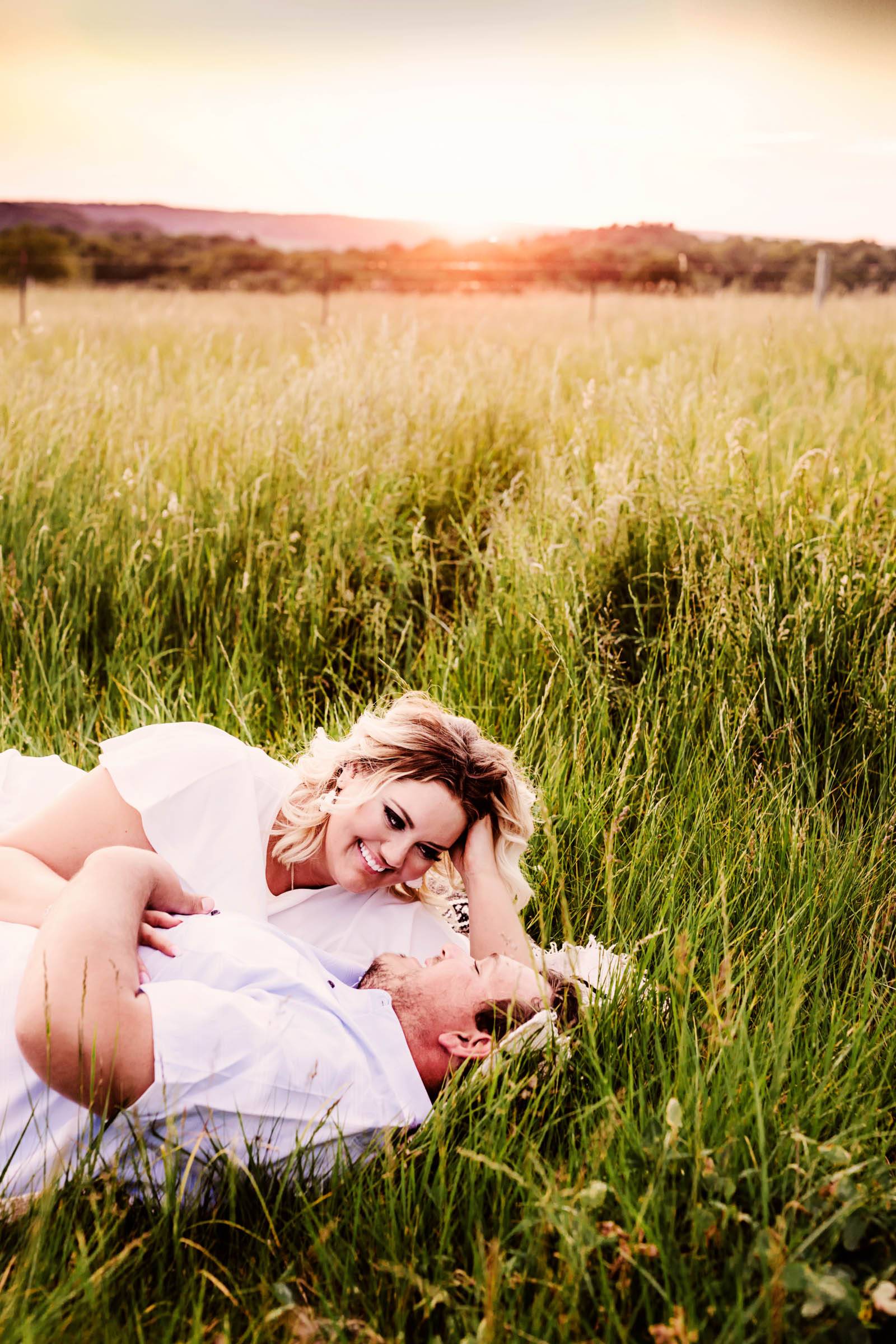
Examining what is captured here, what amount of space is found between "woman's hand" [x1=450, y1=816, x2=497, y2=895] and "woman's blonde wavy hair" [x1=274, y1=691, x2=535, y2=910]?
0.6 inches

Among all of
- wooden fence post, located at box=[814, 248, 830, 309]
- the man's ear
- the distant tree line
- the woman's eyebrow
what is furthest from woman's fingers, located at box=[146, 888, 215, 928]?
wooden fence post, located at box=[814, 248, 830, 309]

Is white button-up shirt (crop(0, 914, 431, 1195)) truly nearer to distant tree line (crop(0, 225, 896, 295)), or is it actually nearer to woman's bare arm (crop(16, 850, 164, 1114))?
woman's bare arm (crop(16, 850, 164, 1114))

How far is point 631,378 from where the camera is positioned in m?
7.34

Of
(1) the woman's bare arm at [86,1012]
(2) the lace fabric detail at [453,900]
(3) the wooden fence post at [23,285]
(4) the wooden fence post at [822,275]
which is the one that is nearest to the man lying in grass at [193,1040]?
(1) the woman's bare arm at [86,1012]

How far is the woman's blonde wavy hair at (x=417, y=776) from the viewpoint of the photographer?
2.46m

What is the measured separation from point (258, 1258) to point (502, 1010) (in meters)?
0.59

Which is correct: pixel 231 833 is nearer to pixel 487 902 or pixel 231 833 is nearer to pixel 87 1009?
pixel 487 902

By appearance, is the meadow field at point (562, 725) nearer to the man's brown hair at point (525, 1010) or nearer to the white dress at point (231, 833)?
the man's brown hair at point (525, 1010)

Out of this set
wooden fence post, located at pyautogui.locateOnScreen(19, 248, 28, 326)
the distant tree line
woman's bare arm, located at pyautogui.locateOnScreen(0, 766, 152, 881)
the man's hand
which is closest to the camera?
the man's hand

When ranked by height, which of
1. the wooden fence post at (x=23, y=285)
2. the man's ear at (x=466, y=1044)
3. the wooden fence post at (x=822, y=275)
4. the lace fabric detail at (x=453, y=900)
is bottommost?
the lace fabric detail at (x=453, y=900)

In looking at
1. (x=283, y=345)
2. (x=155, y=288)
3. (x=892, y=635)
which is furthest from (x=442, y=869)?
(x=155, y=288)

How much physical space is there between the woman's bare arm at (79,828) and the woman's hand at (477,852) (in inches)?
28.2

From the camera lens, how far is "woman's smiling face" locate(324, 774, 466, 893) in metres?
2.41

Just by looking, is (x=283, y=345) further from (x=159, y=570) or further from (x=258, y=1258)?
(x=258, y=1258)
